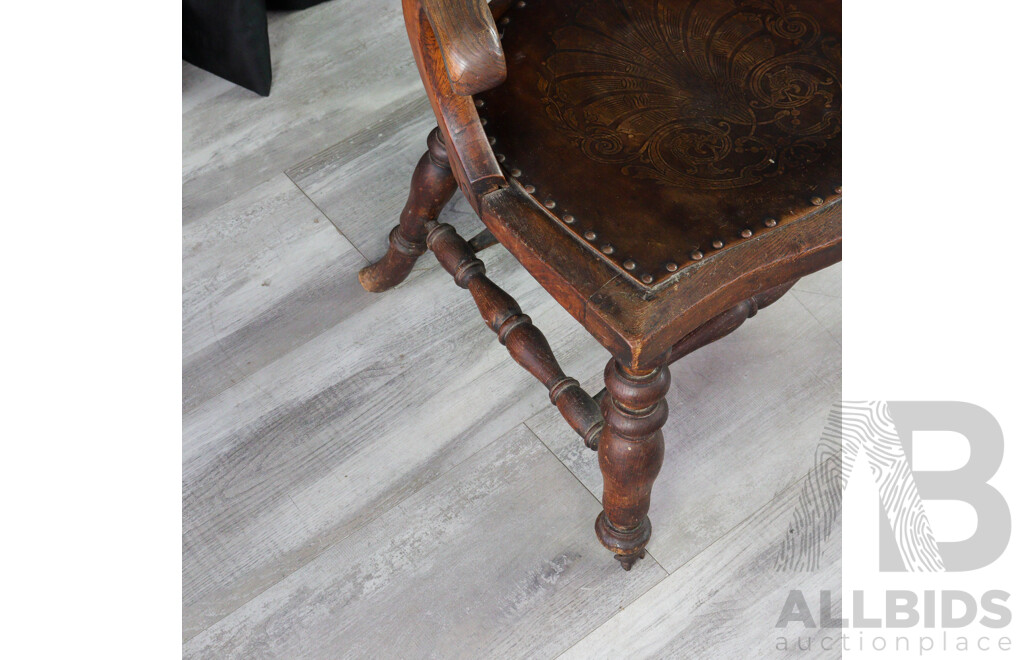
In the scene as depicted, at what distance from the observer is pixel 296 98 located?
1430 millimetres

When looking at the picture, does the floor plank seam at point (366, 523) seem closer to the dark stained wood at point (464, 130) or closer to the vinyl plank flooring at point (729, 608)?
the vinyl plank flooring at point (729, 608)

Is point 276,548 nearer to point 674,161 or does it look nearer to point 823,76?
point 674,161

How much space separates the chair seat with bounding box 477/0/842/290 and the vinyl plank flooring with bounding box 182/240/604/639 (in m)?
0.41

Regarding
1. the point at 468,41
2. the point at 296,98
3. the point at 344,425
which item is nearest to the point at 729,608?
the point at 344,425

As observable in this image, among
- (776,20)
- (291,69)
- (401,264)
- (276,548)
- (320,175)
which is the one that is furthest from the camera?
(291,69)

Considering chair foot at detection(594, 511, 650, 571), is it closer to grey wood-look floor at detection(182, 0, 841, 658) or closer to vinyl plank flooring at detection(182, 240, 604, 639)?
grey wood-look floor at detection(182, 0, 841, 658)

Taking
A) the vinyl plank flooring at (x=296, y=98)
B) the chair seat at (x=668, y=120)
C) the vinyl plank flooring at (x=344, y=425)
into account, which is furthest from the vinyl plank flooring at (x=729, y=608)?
the vinyl plank flooring at (x=296, y=98)

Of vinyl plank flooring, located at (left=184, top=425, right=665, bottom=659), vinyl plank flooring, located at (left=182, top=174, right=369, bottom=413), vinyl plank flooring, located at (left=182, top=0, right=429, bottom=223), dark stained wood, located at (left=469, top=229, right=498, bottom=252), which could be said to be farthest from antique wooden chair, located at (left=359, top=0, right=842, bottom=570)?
vinyl plank flooring, located at (left=182, top=0, right=429, bottom=223)

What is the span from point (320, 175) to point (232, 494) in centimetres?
50

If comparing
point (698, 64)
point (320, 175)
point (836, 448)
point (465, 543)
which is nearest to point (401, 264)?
point (320, 175)

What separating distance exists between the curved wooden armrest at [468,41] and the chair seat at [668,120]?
148 mm

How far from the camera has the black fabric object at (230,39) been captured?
1356mm

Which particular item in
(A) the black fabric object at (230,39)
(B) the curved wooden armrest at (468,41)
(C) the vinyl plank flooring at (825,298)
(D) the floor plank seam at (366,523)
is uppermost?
(B) the curved wooden armrest at (468,41)

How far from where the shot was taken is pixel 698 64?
90 cm
